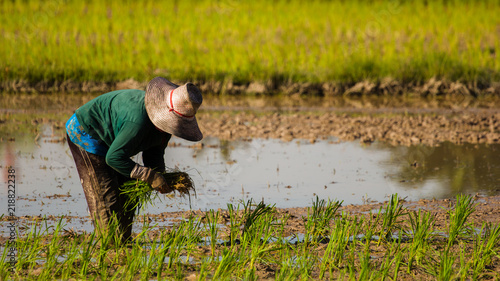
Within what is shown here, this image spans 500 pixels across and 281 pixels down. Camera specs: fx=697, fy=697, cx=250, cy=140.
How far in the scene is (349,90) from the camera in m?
11.0

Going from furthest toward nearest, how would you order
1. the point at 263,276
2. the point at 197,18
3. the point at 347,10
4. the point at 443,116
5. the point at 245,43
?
the point at 347,10 < the point at 197,18 < the point at 245,43 < the point at 443,116 < the point at 263,276

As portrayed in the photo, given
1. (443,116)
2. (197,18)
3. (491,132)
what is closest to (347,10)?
(197,18)

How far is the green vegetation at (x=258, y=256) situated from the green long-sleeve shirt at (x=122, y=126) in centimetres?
43

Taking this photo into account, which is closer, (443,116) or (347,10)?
(443,116)

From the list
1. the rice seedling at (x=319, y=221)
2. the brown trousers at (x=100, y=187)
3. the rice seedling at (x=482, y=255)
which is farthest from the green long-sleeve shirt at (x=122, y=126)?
the rice seedling at (x=482, y=255)

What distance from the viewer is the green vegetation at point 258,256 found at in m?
3.56

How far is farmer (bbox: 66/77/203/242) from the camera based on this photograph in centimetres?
372

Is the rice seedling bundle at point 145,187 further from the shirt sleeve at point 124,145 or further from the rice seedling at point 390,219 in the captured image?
the rice seedling at point 390,219

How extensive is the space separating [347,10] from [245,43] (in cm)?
456

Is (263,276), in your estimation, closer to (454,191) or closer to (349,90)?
(454,191)

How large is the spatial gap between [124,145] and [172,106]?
0.34 m

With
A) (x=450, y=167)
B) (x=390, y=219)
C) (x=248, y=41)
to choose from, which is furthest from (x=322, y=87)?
(x=390, y=219)

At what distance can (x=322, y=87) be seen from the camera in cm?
1112

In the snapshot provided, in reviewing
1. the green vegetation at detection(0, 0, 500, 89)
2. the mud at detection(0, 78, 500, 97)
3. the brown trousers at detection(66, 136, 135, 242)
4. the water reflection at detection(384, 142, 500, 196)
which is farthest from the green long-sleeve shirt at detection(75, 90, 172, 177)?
the green vegetation at detection(0, 0, 500, 89)
